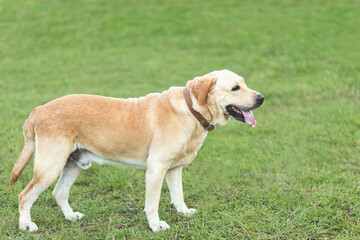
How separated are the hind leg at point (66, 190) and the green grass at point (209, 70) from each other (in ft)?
0.42

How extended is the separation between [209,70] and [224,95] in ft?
24.7

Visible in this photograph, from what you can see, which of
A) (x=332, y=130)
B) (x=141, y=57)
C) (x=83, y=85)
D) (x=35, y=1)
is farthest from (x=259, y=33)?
(x=35, y=1)

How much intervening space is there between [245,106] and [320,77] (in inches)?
264

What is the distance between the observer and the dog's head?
4578 mm

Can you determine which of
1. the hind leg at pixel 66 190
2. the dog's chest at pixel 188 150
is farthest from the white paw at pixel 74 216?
the dog's chest at pixel 188 150

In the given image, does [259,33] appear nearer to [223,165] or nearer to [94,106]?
[223,165]

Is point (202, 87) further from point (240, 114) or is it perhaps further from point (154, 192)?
point (154, 192)

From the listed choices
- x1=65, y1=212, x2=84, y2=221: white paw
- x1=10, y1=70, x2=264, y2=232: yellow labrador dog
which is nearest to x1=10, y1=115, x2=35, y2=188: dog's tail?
x1=10, y1=70, x2=264, y2=232: yellow labrador dog

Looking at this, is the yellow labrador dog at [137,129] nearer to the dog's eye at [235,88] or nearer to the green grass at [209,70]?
the dog's eye at [235,88]

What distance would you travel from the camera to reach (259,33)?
1458 centimetres

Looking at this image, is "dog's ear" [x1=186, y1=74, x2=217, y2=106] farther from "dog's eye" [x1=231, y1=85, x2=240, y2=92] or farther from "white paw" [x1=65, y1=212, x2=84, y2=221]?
"white paw" [x1=65, y1=212, x2=84, y2=221]

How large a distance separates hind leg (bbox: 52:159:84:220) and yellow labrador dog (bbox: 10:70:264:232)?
220 mm

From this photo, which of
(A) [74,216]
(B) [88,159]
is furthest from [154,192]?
(A) [74,216]

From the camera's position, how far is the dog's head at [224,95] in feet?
15.0
